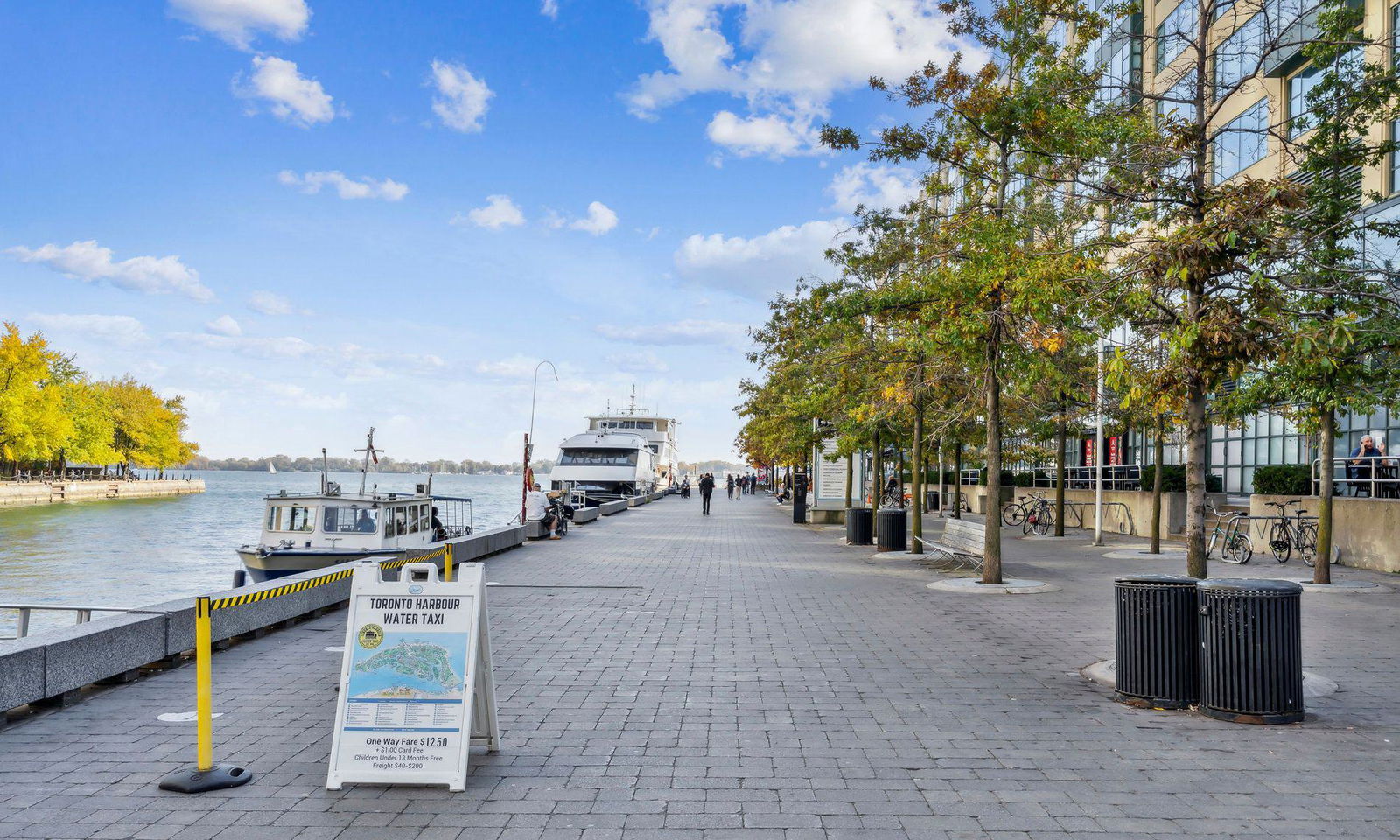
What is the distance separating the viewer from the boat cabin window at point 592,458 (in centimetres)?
5075

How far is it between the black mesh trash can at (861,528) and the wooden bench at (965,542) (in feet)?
14.0

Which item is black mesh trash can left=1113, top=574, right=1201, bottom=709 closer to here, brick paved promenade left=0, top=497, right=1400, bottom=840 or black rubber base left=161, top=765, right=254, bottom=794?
brick paved promenade left=0, top=497, right=1400, bottom=840

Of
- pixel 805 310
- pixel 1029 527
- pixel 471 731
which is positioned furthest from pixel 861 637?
pixel 1029 527

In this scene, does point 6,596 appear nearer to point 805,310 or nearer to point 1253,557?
point 805,310

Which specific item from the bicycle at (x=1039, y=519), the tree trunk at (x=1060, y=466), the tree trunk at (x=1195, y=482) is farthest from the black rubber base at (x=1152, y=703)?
the bicycle at (x=1039, y=519)

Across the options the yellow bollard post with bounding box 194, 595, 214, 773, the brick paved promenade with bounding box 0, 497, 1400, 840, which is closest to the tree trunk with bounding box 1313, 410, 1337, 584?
the brick paved promenade with bounding box 0, 497, 1400, 840

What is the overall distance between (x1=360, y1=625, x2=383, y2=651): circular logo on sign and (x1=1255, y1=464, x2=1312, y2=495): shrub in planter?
60.6ft

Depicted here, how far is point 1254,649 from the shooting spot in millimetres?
6457

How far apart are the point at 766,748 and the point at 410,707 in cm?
208

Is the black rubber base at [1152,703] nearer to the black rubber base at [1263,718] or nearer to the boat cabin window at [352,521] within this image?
the black rubber base at [1263,718]

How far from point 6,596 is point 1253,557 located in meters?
27.1

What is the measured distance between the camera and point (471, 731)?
19.0 feet

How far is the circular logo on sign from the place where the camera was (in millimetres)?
5391

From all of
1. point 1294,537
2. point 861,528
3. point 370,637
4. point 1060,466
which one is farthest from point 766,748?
point 1060,466
